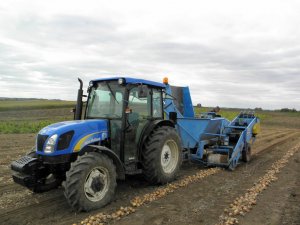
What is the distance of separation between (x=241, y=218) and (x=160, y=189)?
1909mm

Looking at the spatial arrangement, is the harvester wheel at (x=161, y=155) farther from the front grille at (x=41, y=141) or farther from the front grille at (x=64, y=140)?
the front grille at (x=41, y=141)

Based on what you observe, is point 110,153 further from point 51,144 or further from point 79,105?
point 79,105

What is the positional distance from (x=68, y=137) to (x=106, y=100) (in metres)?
1.32

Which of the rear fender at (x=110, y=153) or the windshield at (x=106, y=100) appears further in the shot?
the windshield at (x=106, y=100)

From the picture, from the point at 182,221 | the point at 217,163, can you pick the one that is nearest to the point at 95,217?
the point at 182,221

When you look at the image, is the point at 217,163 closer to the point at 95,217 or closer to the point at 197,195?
the point at 197,195

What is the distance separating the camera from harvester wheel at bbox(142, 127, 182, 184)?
21.3 ft

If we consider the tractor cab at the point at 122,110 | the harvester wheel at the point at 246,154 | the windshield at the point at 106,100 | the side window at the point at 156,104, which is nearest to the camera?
the tractor cab at the point at 122,110

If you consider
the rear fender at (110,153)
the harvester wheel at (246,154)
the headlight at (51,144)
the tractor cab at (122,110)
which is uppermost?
the tractor cab at (122,110)

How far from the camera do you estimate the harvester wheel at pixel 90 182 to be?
4938 millimetres

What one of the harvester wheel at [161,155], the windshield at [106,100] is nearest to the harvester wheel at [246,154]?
the harvester wheel at [161,155]

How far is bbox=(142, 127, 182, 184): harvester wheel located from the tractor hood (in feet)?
3.88

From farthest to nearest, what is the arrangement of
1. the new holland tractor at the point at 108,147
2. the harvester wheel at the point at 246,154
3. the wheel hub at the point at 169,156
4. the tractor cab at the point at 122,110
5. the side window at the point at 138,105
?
the harvester wheel at the point at 246,154 < the wheel hub at the point at 169,156 < the side window at the point at 138,105 < the tractor cab at the point at 122,110 < the new holland tractor at the point at 108,147

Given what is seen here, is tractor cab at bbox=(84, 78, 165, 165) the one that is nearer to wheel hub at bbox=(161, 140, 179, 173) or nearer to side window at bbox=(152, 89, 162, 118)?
side window at bbox=(152, 89, 162, 118)
